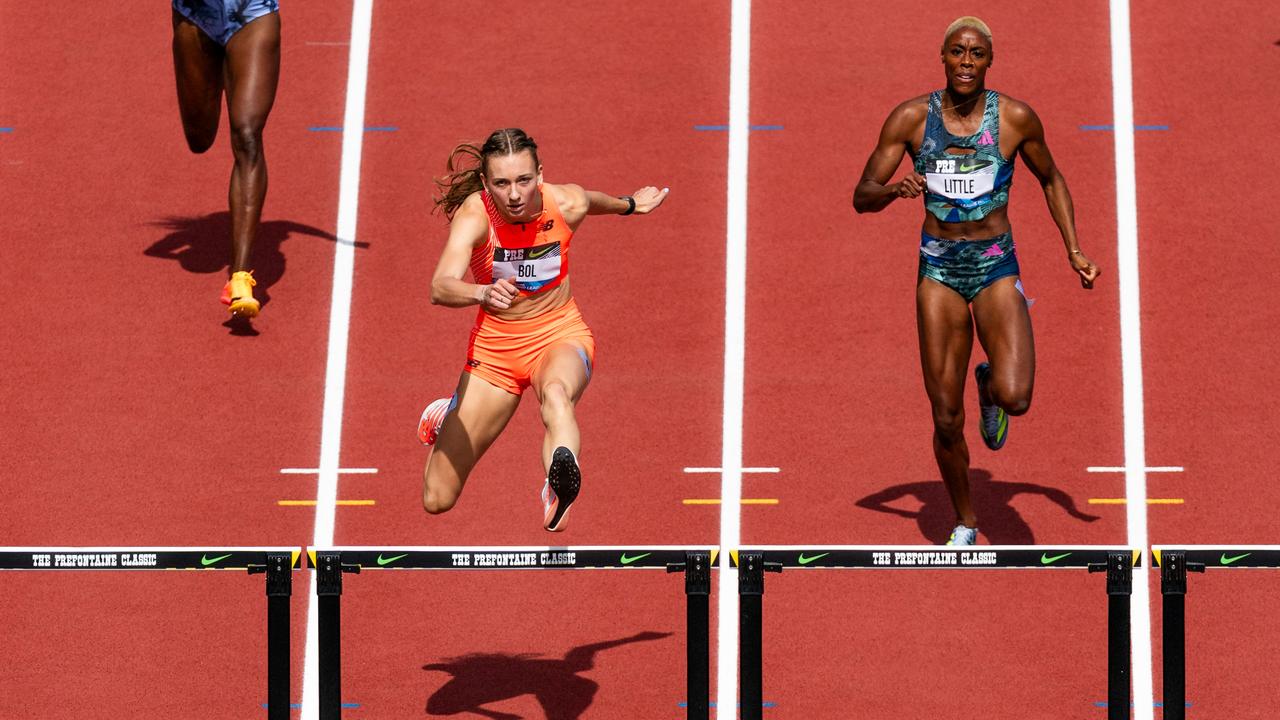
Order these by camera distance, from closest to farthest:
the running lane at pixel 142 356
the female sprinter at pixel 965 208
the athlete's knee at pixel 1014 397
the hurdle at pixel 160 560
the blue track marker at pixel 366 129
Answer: the hurdle at pixel 160 560, the athlete's knee at pixel 1014 397, the female sprinter at pixel 965 208, the running lane at pixel 142 356, the blue track marker at pixel 366 129

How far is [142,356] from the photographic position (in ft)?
46.8

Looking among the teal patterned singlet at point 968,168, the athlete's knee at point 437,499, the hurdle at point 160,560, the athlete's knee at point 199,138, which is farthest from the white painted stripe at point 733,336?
the athlete's knee at point 199,138

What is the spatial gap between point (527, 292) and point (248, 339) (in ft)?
12.0

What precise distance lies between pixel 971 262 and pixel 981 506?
1654 millimetres

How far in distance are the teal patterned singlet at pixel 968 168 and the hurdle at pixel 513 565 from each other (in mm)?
2842

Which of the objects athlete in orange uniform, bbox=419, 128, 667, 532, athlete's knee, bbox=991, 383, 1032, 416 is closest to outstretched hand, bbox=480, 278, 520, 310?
athlete in orange uniform, bbox=419, 128, 667, 532

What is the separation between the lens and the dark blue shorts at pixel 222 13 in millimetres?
14234

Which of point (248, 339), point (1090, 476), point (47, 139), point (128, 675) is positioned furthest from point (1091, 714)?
point (47, 139)

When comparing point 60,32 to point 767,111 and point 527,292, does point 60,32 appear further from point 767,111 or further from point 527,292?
point 527,292

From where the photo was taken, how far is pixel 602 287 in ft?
48.1

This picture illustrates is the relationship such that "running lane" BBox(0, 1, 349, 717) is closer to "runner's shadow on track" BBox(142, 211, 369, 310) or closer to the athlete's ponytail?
"runner's shadow on track" BBox(142, 211, 369, 310)

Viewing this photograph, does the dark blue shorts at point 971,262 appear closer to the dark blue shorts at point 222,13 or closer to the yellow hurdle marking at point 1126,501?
the yellow hurdle marking at point 1126,501

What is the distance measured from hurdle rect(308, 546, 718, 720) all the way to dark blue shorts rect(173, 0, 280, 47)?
527cm

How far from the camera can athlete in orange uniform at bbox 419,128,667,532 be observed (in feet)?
35.5
